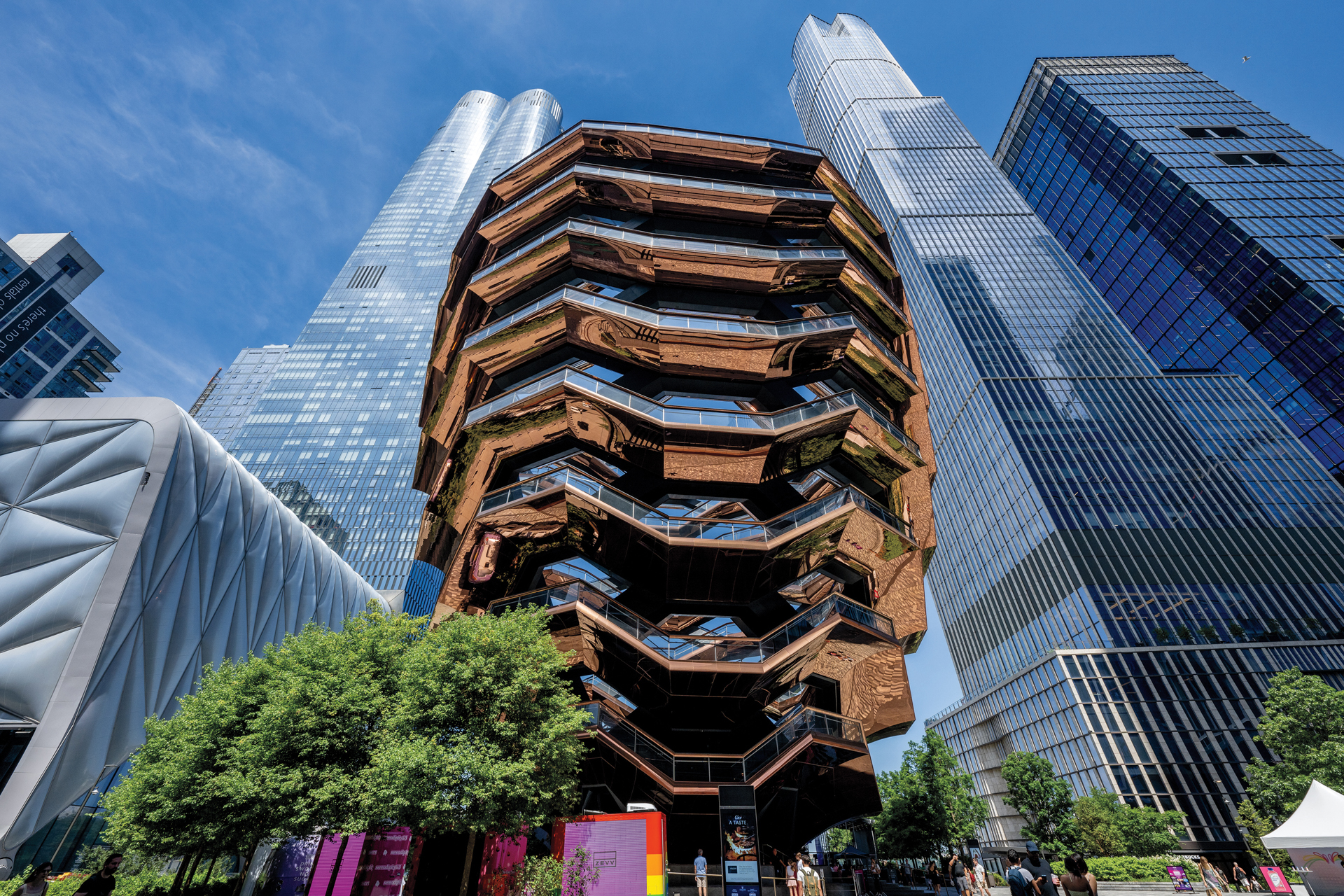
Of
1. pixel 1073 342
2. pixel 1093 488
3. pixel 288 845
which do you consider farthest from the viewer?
pixel 1073 342

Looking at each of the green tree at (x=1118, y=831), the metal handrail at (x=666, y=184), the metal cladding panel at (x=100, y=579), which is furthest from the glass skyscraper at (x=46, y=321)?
the green tree at (x=1118, y=831)

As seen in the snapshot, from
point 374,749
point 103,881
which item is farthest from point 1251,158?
point 103,881

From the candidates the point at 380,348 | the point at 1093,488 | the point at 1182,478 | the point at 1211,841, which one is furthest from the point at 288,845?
the point at 380,348

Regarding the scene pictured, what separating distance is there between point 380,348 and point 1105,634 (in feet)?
364

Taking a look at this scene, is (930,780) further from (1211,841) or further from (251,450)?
(251,450)

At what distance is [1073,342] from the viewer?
83000 millimetres

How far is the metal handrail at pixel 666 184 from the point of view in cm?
2930

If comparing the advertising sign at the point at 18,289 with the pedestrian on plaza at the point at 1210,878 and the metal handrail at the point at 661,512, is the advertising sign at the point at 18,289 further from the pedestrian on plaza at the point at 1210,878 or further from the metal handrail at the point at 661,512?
the pedestrian on plaza at the point at 1210,878

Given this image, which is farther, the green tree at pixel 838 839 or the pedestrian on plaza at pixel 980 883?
the green tree at pixel 838 839

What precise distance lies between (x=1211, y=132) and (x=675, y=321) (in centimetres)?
11336

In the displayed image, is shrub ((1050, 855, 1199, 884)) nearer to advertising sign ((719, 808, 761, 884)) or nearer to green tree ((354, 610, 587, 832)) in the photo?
advertising sign ((719, 808, 761, 884))

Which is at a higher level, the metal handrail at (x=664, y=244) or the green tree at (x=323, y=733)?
the metal handrail at (x=664, y=244)

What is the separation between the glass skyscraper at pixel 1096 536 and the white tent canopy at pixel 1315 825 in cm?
4607

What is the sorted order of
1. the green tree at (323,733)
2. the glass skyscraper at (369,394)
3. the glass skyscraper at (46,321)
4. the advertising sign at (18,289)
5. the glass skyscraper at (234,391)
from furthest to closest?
the glass skyscraper at (234,391) → the glass skyscraper at (369,394) → the glass skyscraper at (46,321) → the advertising sign at (18,289) → the green tree at (323,733)
